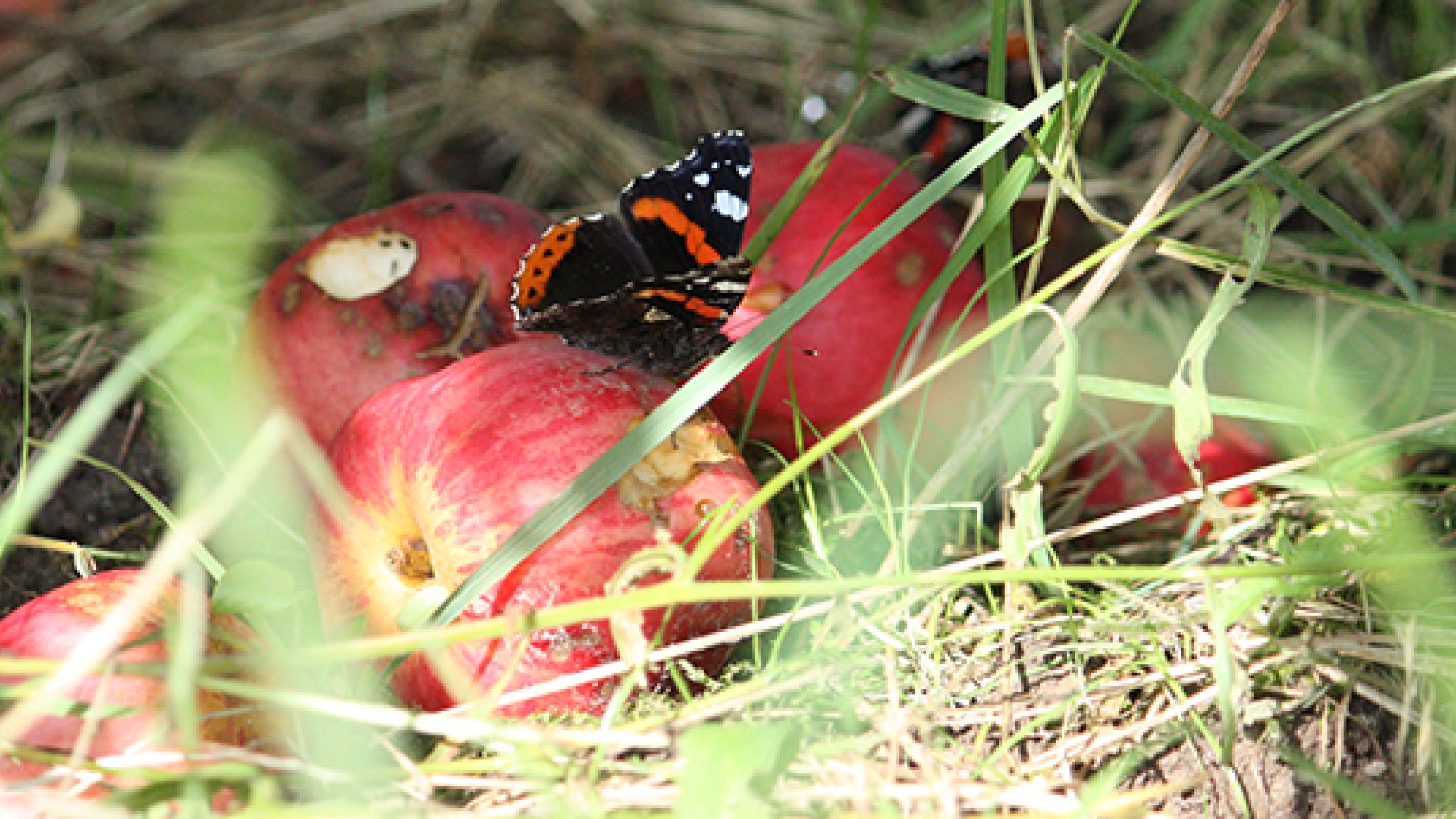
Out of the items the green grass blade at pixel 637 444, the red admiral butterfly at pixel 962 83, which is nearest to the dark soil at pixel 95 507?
the green grass blade at pixel 637 444

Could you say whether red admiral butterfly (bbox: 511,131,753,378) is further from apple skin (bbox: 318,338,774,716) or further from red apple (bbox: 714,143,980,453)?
red apple (bbox: 714,143,980,453)

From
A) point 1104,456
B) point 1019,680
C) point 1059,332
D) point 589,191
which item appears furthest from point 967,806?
point 589,191

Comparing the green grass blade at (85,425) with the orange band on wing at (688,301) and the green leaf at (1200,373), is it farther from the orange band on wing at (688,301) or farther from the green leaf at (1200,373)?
the green leaf at (1200,373)

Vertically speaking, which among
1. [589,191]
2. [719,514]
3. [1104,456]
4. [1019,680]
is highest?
[589,191]

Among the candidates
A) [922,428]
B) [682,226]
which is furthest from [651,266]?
[922,428]

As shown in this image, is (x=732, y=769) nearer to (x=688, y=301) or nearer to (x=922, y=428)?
(x=688, y=301)

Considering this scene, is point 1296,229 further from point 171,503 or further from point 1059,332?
point 171,503
